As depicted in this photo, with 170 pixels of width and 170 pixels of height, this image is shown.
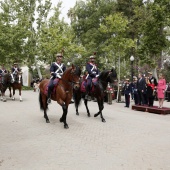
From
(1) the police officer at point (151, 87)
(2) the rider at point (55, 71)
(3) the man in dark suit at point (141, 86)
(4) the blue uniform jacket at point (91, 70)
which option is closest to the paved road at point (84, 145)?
(2) the rider at point (55, 71)

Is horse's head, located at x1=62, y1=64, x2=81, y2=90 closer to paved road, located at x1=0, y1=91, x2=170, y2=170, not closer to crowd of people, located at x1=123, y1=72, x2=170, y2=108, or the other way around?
paved road, located at x1=0, y1=91, x2=170, y2=170

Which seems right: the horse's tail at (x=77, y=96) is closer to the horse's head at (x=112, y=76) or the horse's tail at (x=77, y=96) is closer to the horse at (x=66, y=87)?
the horse's head at (x=112, y=76)

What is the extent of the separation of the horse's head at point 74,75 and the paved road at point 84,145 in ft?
5.62

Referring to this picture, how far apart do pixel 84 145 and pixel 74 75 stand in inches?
128

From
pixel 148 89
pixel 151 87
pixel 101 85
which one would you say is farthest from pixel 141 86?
pixel 101 85

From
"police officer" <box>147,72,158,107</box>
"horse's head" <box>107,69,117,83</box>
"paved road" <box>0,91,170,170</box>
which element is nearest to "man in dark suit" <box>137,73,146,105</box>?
"police officer" <box>147,72,158,107</box>

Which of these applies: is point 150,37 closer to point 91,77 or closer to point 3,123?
point 91,77

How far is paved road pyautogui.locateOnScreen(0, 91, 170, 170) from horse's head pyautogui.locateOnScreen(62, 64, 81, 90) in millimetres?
1713

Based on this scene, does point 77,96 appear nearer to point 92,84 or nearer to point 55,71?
point 92,84

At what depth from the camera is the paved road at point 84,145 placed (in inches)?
249

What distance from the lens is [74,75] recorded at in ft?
34.2

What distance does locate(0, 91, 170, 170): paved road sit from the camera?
6.32m

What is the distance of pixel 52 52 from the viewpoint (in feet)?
137

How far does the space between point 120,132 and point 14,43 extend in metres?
33.2
